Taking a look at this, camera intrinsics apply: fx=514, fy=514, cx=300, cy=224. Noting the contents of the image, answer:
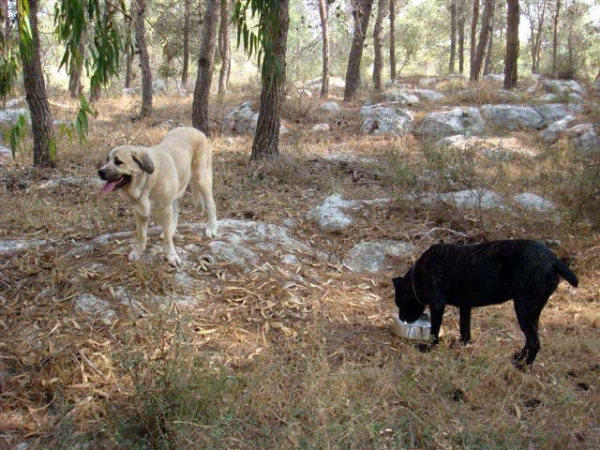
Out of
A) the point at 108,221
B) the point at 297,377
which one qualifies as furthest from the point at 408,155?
the point at 297,377

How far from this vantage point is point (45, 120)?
824 centimetres

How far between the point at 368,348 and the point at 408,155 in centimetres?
596

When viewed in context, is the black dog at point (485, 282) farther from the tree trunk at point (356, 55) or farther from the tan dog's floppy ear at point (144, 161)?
the tree trunk at point (356, 55)

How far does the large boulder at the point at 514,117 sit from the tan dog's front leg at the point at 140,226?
9914 mm

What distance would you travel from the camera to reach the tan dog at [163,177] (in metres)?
4.30

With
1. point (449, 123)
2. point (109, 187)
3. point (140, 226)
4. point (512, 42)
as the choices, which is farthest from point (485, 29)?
point (109, 187)

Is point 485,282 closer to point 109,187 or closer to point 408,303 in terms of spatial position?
point 408,303

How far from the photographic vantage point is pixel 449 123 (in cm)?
1162

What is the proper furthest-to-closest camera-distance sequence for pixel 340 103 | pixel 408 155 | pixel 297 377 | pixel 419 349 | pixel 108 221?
pixel 340 103
pixel 408 155
pixel 108 221
pixel 419 349
pixel 297 377

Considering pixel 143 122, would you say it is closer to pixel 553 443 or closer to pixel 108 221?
pixel 108 221

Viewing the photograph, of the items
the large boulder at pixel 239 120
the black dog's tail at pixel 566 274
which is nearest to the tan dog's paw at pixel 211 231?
the black dog's tail at pixel 566 274

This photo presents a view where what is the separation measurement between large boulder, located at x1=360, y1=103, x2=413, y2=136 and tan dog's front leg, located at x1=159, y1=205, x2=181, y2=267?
308 inches

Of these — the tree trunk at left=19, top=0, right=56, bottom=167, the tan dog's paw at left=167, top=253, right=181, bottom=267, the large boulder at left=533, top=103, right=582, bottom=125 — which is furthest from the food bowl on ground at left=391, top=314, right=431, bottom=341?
the large boulder at left=533, top=103, right=582, bottom=125

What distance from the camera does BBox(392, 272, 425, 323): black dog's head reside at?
14.6 ft
